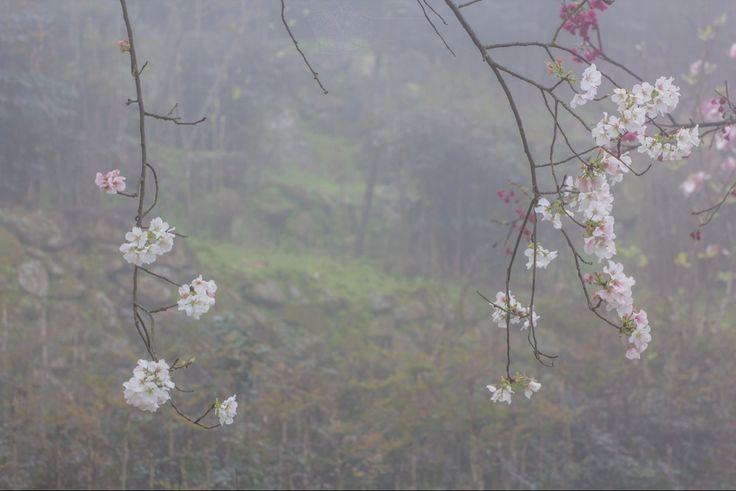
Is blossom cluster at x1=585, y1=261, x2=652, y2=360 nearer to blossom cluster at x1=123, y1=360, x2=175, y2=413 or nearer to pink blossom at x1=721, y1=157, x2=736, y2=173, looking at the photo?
blossom cluster at x1=123, y1=360, x2=175, y2=413

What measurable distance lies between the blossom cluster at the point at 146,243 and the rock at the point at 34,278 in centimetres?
425

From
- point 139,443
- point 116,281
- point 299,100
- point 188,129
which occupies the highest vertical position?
point 299,100

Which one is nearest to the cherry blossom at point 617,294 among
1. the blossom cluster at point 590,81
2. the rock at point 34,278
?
the blossom cluster at point 590,81

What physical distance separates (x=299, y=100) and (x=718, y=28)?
5333mm

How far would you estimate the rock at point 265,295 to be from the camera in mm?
6398

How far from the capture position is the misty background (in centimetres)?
443

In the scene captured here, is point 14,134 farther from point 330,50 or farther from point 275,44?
point 275,44

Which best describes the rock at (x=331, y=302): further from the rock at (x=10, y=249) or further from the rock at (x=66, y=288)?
the rock at (x=10, y=249)

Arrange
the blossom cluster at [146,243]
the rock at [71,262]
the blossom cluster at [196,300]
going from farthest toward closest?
the rock at [71,262] → the blossom cluster at [196,300] → the blossom cluster at [146,243]

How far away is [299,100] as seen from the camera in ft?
33.5

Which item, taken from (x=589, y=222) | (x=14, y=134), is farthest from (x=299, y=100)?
(x=589, y=222)

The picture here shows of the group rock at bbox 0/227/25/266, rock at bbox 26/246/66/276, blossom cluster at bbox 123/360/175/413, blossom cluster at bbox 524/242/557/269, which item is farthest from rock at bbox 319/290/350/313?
blossom cluster at bbox 123/360/175/413

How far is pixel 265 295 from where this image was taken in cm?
642

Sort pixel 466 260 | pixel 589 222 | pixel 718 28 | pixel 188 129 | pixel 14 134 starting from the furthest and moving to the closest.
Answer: pixel 718 28, pixel 188 129, pixel 466 260, pixel 14 134, pixel 589 222
